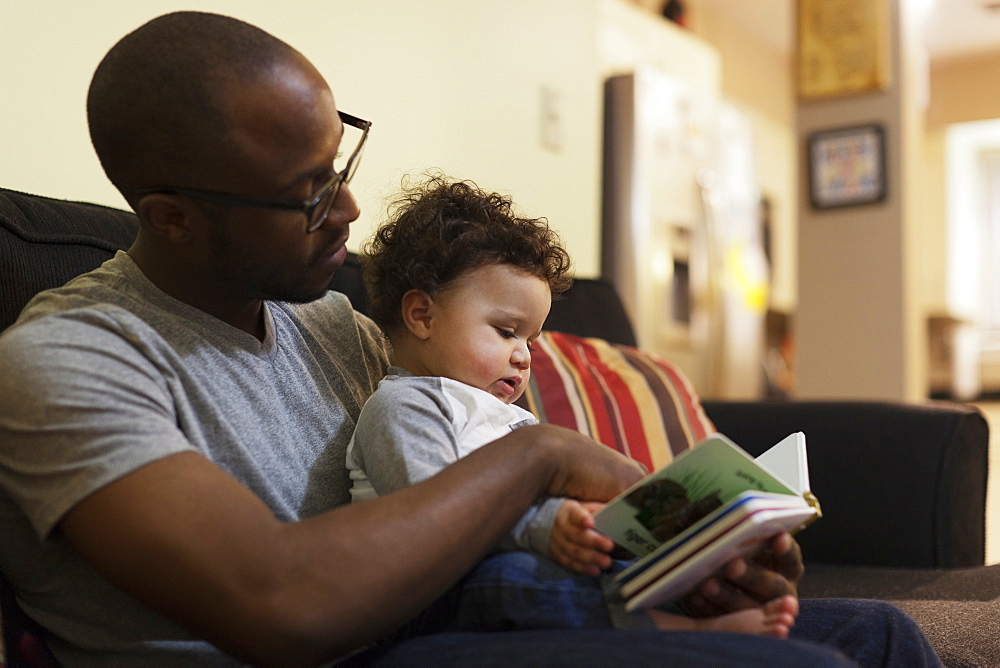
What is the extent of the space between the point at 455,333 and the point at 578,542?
1.11ft

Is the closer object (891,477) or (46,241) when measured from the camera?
(46,241)

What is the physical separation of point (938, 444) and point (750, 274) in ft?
8.99

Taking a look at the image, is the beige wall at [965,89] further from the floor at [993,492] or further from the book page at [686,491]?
the book page at [686,491]

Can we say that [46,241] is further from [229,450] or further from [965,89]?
[965,89]

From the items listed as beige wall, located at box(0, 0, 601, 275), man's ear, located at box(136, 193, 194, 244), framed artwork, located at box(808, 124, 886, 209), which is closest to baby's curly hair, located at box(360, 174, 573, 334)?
man's ear, located at box(136, 193, 194, 244)

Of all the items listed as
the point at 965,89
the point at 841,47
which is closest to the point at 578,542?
the point at 841,47

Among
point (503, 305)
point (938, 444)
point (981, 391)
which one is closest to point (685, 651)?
point (503, 305)

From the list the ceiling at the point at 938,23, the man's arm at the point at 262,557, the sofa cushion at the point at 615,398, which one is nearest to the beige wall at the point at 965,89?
the ceiling at the point at 938,23

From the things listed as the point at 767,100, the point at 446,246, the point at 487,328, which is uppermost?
the point at 767,100

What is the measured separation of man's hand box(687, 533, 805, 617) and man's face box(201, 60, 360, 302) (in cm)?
52

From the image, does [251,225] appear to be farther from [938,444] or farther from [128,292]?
[938,444]

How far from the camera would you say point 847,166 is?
4332mm

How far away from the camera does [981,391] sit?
7.96 meters

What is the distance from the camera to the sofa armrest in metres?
1.80
